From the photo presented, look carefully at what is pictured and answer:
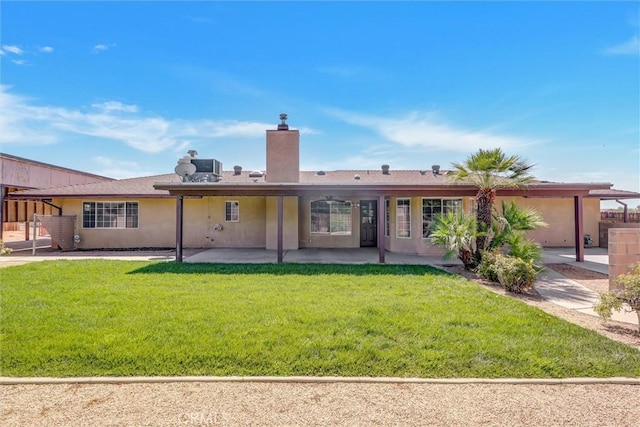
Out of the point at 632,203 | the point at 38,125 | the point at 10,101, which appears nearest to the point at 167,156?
the point at 38,125

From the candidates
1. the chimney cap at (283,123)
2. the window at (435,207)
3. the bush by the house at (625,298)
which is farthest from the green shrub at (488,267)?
the chimney cap at (283,123)

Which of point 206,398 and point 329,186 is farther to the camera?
point 329,186

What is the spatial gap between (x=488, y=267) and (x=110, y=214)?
15.7 metres

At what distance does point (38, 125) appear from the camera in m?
12.9

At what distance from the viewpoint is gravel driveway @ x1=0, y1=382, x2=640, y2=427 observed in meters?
2.84

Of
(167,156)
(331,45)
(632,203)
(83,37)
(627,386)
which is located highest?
(331,45)

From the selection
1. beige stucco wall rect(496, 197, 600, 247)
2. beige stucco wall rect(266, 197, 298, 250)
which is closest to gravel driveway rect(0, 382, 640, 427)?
beige stucco wall rect(266, 197, 298, 250)

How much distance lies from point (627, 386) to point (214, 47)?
12787 millimetres

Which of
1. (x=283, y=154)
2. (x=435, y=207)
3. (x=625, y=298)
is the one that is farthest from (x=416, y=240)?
(x=625, y=298)

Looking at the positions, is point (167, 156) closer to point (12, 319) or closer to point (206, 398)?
point (12, 319)

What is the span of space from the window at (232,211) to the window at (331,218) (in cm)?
357

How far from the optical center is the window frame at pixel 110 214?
14.9 meters

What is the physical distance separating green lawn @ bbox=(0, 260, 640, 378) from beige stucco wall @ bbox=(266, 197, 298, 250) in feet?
21.5

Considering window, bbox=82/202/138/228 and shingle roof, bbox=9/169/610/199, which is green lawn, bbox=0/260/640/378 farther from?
window, bbox=82/202/138/228
